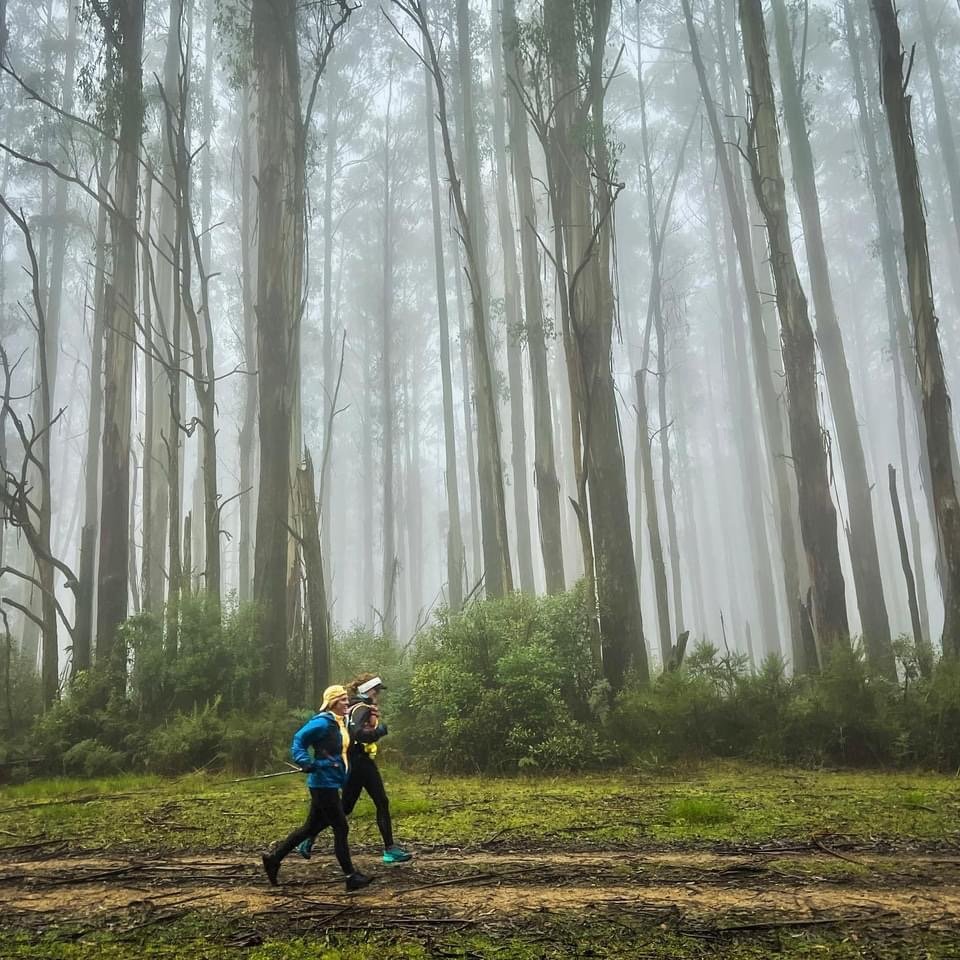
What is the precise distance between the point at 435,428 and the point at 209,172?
67.2 feet

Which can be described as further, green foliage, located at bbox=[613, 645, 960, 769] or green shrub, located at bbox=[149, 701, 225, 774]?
green shrub, located at bbox=[149, 701, 225, 774]

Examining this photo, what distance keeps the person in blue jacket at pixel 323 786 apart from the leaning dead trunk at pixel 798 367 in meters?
8.20

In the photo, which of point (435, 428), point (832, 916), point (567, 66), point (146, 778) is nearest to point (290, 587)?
point (146, 778)

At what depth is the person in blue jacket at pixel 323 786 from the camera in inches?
170

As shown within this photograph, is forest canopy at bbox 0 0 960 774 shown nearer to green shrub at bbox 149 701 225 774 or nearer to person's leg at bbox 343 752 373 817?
green shrub at bbox 149 701 225 774

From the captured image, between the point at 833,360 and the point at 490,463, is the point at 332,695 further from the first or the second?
the point at 833,360

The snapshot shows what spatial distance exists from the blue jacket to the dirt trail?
0.64 meters

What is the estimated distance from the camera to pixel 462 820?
5855mm

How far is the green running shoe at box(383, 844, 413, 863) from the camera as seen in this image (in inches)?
186

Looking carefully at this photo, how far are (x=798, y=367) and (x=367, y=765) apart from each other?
9.28 m

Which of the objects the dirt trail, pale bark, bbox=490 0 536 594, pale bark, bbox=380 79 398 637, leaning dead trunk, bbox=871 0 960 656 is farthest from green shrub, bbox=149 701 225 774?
pale bark, bbox=380 79 398 637

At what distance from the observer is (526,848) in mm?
4941

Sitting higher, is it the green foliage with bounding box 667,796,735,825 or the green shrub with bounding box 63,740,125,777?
the green shrub with bounding box 63,740,125,777

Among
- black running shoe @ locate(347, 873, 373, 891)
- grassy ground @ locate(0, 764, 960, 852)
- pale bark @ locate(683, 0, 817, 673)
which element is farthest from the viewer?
Result: pale bark @ locate(683, 0, 817, 673)
